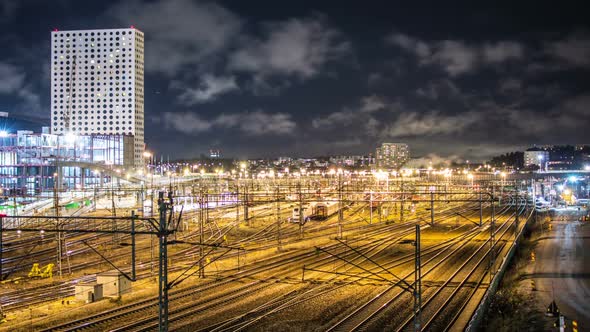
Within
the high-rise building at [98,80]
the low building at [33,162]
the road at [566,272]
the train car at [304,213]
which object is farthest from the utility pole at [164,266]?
the high-rise building at [98,80]

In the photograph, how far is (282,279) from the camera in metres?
17.7

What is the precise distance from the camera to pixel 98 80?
103m

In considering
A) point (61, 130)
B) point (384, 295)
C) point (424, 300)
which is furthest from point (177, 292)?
point (61, 130)

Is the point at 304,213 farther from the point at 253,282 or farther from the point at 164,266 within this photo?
the point at 164,266

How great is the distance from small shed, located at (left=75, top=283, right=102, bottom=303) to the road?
1312 cm

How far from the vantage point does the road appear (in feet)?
48.0

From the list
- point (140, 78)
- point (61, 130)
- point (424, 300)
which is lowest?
point (424, 300)

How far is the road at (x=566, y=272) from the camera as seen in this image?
14.6m

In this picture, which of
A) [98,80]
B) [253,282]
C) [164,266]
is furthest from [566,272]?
[98,80]

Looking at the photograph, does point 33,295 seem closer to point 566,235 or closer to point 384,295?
point 384,295

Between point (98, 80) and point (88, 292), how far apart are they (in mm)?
97076

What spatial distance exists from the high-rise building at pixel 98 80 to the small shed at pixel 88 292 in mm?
88131

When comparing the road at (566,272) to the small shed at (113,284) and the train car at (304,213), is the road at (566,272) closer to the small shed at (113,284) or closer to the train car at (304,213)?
the small shed at (113,284)

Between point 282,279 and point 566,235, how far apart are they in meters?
20.1
